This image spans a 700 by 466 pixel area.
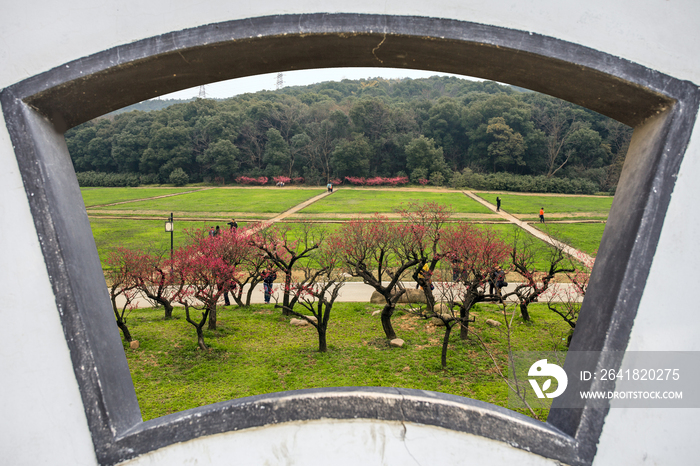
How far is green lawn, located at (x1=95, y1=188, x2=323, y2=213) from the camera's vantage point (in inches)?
1085

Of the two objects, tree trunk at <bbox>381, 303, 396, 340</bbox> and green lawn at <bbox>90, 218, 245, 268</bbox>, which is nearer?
Answer: tree trunk at <bbox>381, 303, 396, 340</bbox>

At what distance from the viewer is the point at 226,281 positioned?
921 cm

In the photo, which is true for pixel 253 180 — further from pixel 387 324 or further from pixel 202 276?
pixel 387 324

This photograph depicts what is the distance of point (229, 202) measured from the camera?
101ft

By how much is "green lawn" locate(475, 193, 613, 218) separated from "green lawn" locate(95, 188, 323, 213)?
15118 mm

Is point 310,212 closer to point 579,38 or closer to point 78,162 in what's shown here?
point 579,38

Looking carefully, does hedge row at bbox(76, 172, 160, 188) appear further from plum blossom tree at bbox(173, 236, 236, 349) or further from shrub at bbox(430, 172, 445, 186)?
plum blossom tree at bbox(173, 236, 236, 349)

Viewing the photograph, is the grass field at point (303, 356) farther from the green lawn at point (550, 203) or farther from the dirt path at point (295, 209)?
the green lawn at point (550, 203)

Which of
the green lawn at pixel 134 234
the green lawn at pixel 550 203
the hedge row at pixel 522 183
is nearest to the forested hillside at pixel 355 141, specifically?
the hedge row at pixel 522 183

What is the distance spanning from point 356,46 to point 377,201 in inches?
1101

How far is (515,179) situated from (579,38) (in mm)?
37814

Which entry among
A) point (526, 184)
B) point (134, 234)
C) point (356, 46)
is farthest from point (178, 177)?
point (356, 46)

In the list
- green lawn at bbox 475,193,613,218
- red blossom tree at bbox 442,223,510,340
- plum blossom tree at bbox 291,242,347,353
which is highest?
red blossom tree at bbox 442,223,510,340

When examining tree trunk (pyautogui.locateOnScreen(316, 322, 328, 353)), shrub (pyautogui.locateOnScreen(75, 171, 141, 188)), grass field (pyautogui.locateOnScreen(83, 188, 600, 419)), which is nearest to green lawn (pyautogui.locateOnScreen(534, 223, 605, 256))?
grass field (pyautogui.locateOnScreen(83, 188, 600, 419))
